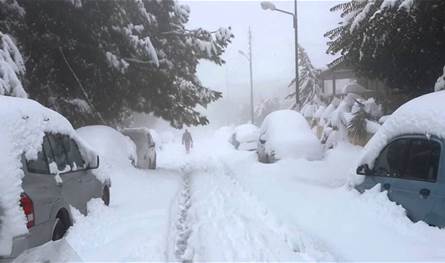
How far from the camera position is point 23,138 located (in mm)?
6145

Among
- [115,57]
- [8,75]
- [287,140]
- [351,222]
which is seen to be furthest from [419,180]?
[115,57]

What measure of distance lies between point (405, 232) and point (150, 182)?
8914 millimetres

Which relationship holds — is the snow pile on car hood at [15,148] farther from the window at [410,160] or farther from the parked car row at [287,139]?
the parked car row at [287,139]

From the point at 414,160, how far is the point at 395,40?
5306mm

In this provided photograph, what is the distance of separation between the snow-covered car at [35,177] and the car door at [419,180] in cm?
430

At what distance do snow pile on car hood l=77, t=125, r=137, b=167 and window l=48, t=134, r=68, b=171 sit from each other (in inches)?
250

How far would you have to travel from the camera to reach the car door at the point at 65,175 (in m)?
7.08

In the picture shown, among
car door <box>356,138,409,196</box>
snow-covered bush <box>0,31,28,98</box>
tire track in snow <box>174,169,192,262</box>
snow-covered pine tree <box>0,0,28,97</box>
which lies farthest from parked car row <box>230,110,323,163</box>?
car door <box>356,138,409,196</box>

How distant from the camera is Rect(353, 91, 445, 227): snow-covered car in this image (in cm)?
647

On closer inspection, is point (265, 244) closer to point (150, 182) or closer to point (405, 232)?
point (405, 232)

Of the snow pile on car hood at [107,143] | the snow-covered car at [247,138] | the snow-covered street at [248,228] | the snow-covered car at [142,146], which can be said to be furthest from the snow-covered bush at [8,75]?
the snow-covered car at [247,138]

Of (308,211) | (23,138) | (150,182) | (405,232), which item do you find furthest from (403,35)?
(23,138)

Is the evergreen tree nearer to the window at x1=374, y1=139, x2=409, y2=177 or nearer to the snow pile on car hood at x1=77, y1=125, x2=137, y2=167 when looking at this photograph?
the window at x1=374, y1=139, x2=409, y2=177

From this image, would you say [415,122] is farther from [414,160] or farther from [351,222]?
[351,222]
